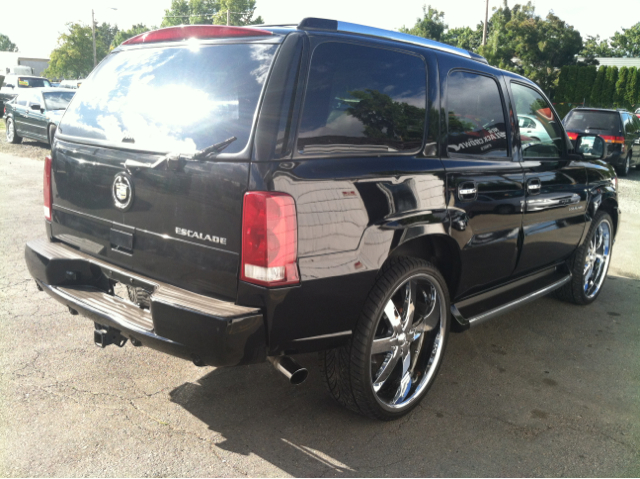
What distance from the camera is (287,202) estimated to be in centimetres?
260

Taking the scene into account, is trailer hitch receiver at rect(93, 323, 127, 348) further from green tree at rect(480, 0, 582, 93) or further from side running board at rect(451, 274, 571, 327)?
green tree at rect(480, 0, 582, 93)

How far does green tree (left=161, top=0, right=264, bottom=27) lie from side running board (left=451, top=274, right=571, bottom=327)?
284 feet

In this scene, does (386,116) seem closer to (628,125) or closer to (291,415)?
(291,415)

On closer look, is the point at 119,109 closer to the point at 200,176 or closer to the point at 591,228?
the point at 200,176

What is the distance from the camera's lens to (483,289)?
13.1 feet

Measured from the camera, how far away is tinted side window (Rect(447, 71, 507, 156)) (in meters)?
3.61

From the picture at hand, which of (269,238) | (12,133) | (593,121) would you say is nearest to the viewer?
(269,238)

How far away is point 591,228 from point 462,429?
2845 mm

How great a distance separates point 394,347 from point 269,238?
112 centimetres

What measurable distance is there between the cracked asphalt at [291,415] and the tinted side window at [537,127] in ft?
4.66

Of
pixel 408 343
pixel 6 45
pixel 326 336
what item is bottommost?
pixel 408 343

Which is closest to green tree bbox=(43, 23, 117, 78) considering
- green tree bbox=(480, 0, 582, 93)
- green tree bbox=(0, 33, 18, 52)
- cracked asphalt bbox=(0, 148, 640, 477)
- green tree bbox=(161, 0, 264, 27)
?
green tree bbox=(161, 0, 264, 27)

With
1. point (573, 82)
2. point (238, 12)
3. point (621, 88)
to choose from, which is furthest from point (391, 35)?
point (238, 12)

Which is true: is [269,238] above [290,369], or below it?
above
